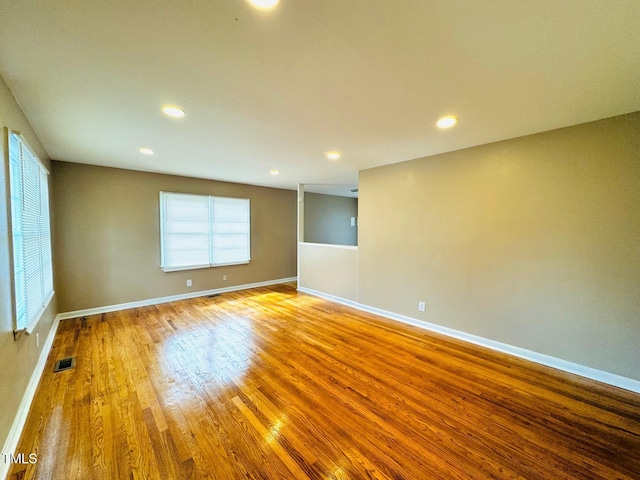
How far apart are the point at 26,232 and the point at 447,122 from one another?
3.80 m

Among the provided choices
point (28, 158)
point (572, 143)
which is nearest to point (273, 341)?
point (28, 158)

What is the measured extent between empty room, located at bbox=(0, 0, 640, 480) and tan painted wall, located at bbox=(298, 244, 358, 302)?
41 cm

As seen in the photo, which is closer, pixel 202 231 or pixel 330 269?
pixel 330 269

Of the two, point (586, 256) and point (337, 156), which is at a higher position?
point (337, 156)

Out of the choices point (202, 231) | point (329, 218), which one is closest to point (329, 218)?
point (329, 218)

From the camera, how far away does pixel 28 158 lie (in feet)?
7.43

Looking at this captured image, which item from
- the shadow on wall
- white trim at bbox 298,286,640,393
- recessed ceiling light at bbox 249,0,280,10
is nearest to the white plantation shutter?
the shadow on wall

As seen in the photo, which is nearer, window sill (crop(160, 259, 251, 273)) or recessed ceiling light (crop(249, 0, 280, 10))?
recessed ceiling light (crop(249, 0, 280, 10))

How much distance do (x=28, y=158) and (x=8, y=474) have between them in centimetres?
234

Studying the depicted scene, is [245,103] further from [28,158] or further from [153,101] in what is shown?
[28,158]

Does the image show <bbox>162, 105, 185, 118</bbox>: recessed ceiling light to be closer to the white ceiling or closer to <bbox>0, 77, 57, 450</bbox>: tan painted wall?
the white ceiling

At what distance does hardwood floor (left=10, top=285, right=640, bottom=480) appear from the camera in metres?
1.47

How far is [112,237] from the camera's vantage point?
13.8ft

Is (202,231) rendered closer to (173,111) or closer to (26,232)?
(26,232)
